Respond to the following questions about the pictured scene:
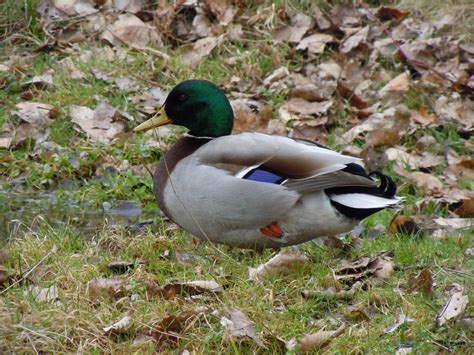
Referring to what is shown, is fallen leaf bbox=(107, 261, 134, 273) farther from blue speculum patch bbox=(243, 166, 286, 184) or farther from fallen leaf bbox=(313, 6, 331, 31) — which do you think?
fallen leaf bbox=(313, 6, 331, 31)

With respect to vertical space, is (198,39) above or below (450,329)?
below

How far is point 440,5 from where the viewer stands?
9.03m

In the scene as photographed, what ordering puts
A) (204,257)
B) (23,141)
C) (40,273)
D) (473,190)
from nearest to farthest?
(40,273) → (204,257) → (473,190) → (23,141)

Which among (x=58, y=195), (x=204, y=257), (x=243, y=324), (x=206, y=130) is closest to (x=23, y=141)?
(x=58, y=195)

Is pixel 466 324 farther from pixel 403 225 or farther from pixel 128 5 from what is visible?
pixel 128 5

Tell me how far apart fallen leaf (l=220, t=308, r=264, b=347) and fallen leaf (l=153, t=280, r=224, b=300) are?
342 mm

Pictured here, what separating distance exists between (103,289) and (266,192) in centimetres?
104

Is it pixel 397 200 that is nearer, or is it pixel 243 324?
pixel 243 324

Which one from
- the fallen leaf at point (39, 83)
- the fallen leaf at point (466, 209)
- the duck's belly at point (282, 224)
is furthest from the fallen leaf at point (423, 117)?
the fallen leaf at point (39, 83)

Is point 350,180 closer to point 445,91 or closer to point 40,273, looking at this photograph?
point 40,273

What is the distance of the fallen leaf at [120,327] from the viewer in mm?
3994

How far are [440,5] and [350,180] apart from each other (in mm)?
4353

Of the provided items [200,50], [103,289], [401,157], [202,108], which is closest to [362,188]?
[202,108]

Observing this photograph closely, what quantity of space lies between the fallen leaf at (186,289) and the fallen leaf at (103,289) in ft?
0.44
